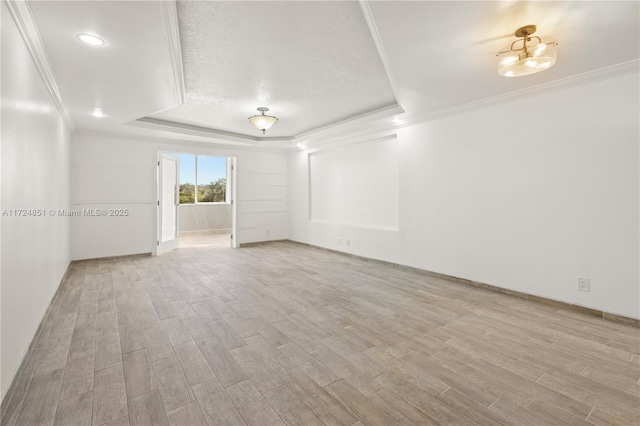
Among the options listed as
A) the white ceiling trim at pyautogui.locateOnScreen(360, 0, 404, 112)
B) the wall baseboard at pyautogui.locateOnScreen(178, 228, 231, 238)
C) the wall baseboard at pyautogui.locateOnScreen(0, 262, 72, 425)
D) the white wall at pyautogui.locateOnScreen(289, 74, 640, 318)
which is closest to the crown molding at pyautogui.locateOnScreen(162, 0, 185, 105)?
the white ceiling trim at pyautogui.locateOnScreen(360, 0, 404, 112)

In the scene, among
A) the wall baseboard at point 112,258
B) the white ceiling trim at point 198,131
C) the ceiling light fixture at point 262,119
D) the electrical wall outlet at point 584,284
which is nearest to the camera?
the electrical wall outlet at point 584,284

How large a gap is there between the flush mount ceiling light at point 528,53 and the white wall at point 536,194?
1.06 m

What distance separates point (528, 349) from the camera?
2307 mm

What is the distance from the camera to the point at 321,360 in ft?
7.08

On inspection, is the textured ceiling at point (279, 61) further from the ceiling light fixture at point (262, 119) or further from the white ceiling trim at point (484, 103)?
the white ceiling trim at point (484, 103)

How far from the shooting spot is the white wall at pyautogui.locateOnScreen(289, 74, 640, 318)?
111 inches

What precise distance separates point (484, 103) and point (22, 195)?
182 inches

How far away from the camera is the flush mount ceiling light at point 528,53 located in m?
2.31

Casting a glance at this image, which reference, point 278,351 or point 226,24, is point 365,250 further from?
point 226,24

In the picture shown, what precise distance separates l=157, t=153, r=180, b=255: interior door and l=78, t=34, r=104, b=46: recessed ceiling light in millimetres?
4036

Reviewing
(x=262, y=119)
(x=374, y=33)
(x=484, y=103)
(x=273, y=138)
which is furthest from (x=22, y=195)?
(x=273, y=138)

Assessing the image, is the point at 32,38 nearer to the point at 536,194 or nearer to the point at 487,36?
the point at 487,36

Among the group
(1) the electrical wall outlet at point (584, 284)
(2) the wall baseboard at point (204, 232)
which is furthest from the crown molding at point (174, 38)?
(2) the wall baseboard at point (204, 232)

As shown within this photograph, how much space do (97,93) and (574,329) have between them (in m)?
5.52
